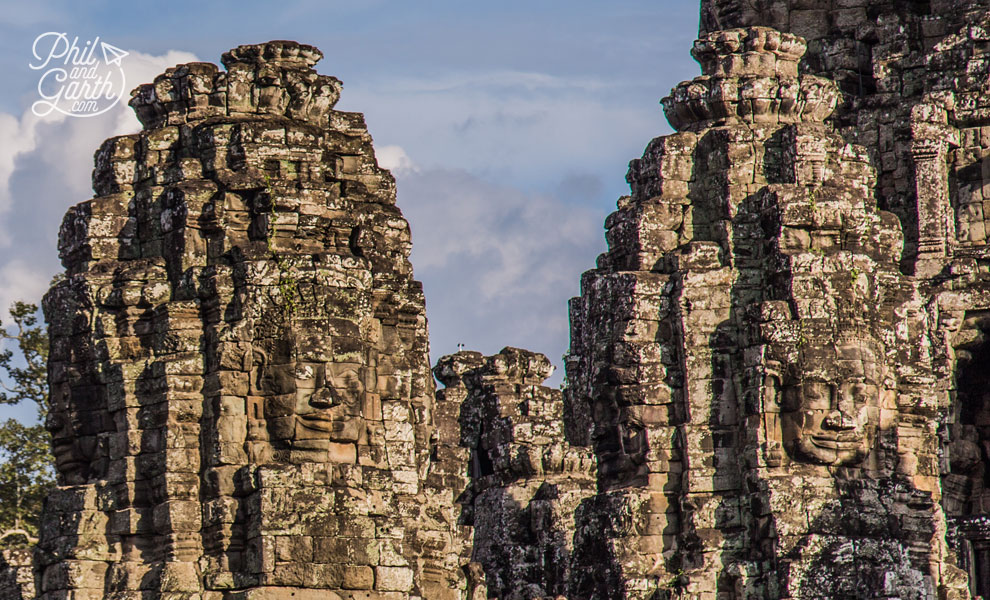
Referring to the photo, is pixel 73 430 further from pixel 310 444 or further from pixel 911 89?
pixel 911 89

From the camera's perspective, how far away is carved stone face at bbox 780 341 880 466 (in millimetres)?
43531

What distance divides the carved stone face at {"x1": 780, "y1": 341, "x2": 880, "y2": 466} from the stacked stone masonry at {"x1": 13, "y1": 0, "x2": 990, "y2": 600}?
41 mm

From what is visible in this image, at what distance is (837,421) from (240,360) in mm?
11364

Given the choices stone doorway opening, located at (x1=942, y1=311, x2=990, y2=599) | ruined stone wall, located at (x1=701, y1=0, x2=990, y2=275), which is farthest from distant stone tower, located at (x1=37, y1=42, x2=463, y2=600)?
ruined stone wall, located at (x1=701, y1=0, x2=990, y2=275)

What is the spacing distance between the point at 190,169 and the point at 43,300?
8.35 feet

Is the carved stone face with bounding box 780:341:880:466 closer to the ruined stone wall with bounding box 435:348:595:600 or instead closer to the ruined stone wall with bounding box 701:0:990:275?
the ruined stone wall with bounding box 435:348:595:600

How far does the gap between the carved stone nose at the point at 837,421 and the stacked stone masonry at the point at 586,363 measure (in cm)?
3

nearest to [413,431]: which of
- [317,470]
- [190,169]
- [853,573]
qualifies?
[317,470]

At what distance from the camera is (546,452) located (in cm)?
5041

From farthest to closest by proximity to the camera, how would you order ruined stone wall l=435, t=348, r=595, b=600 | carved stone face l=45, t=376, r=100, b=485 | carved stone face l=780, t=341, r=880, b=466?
ruined stone wall l=435, t=348, r=595, b=600 → carved stone face l=780, t=341, r=880, b=466 → carved stone face l=45, t=376, r=100, b=485

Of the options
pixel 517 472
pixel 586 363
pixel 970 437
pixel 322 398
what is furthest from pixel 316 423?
pixel 970 437

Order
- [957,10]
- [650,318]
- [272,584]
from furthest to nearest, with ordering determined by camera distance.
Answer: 1. [957,10]
2. [650,318]
3. [272,584]

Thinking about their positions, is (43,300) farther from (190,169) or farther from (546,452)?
(546,452)

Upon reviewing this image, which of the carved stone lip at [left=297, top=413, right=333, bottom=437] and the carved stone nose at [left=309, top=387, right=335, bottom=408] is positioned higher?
the carved stone nose at [left=309, top=387, right=335, bottom=408]
